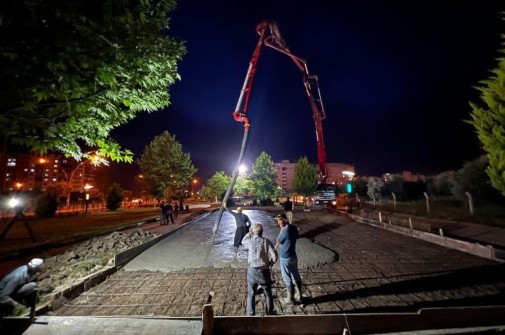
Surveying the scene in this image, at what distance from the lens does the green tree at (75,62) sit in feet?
11.0

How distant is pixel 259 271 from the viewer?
5230 mm

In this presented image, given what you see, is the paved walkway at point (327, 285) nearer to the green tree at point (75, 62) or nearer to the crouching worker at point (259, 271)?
the crouching worker at point (259, 271)

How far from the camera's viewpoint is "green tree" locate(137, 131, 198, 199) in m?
39.1

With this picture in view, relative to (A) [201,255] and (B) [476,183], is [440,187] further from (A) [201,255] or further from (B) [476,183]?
(A) [201,255]

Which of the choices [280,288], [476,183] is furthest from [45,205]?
[476,183]

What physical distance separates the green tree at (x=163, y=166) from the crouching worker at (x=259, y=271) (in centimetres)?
3630

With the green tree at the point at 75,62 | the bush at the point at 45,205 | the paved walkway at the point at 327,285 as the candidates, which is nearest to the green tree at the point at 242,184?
the bush at the point at 45,205

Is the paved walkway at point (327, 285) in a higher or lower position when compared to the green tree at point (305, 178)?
lower

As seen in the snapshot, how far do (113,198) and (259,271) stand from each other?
122 feet

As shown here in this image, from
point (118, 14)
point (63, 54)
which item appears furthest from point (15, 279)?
point (118, 14)

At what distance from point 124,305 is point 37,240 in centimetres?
1232

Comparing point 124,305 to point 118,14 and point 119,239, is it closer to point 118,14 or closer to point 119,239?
point 118,14

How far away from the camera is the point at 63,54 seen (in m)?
3.39

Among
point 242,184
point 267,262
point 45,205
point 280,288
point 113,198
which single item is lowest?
point 280,288
